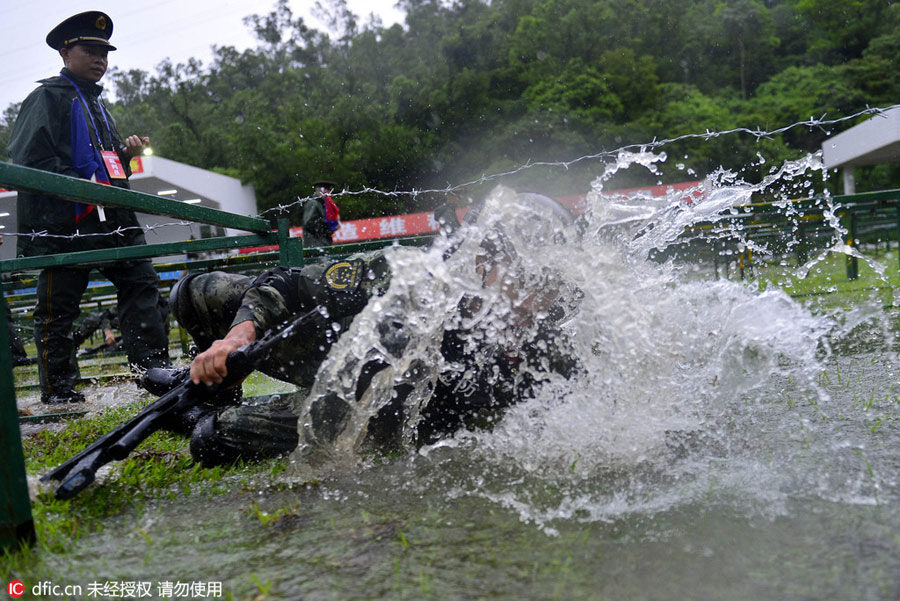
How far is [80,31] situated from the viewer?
4102mm

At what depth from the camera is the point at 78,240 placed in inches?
159

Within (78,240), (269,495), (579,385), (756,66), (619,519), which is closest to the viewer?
(619,519)

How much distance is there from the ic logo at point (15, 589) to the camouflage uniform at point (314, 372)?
3.00 feet

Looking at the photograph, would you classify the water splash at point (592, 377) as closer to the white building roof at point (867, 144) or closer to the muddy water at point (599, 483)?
the muddy water at point (599, 483)

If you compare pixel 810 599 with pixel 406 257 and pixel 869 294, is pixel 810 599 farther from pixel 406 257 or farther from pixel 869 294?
pixel 869 294

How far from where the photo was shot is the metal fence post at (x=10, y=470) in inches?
68.7

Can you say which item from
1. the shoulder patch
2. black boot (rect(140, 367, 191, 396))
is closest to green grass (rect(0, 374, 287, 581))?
black boot (rect(140, 367, 191, 396))

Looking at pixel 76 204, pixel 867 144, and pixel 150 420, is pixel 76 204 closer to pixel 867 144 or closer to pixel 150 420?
pixel 150 420

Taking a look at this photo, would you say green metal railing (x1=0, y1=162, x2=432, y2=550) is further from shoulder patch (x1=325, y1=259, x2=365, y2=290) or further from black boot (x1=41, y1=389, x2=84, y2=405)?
black boot (x1=41, y1=389, x2=84, y2=405)

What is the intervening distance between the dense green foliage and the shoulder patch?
2850cm

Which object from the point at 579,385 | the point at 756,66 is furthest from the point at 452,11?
the point at 579,385

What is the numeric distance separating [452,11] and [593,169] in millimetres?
35848

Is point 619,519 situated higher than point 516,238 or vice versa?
point 516,238

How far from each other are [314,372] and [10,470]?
1187 millimetres
